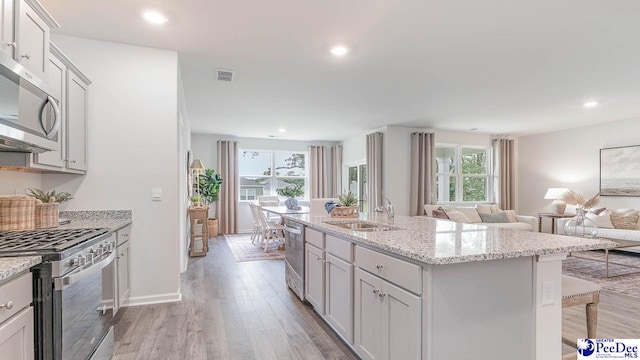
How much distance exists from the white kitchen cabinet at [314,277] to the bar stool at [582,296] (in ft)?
5.51

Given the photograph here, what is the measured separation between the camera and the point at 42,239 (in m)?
1.77

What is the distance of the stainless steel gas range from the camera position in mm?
1405

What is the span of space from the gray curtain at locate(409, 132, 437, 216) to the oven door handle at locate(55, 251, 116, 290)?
6.24m

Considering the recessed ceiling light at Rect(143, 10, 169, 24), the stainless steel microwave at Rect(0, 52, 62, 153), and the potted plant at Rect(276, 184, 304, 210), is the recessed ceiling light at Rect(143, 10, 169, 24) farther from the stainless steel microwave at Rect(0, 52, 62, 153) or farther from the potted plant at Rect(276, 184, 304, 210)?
the potted plant at Rect(276, 184, 304, 210)

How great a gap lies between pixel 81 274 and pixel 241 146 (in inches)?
295

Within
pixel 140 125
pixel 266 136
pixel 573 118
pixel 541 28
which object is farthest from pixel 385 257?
pixel 266 136

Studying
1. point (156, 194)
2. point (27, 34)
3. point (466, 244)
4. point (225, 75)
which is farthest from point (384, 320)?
point (225, 75)

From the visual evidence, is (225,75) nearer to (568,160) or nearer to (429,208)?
(429,208)

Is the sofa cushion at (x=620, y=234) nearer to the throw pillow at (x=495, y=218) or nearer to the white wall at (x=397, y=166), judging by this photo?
the throw pillow at (x=495, y=218)

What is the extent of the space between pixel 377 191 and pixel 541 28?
16.4 feet

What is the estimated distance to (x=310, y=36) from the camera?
3.00 metres

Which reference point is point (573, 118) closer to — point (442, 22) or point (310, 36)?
point (442, 22)

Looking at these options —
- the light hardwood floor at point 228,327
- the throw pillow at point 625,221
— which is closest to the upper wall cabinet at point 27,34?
the light hardwood floor at point 228,327

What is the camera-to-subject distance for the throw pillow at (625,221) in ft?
18.9
